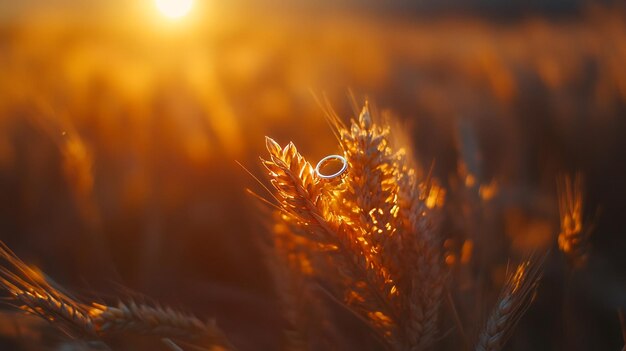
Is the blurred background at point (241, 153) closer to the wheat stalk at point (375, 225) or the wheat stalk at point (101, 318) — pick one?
the wheat stalk at point (101, 318)

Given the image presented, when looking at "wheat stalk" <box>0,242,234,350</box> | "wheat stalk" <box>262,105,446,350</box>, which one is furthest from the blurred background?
"wheat stalk" <box>262,105,446,350</box>

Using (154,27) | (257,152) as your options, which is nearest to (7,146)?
(257,152)

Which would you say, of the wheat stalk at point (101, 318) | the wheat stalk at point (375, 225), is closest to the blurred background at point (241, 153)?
the wheat stalk at point (101, 318)

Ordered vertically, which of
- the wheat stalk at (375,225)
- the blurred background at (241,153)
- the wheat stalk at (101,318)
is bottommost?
the wheat stalk at (101,318)

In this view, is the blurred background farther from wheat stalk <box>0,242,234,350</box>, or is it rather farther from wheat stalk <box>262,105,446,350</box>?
wheat stalk <box>262,105,446,350</box>

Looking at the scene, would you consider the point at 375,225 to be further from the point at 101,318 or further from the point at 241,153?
the point at 241,153

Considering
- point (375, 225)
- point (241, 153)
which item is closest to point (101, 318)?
point (375, 225)

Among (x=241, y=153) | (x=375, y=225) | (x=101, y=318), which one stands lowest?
(x=101, y=318)
